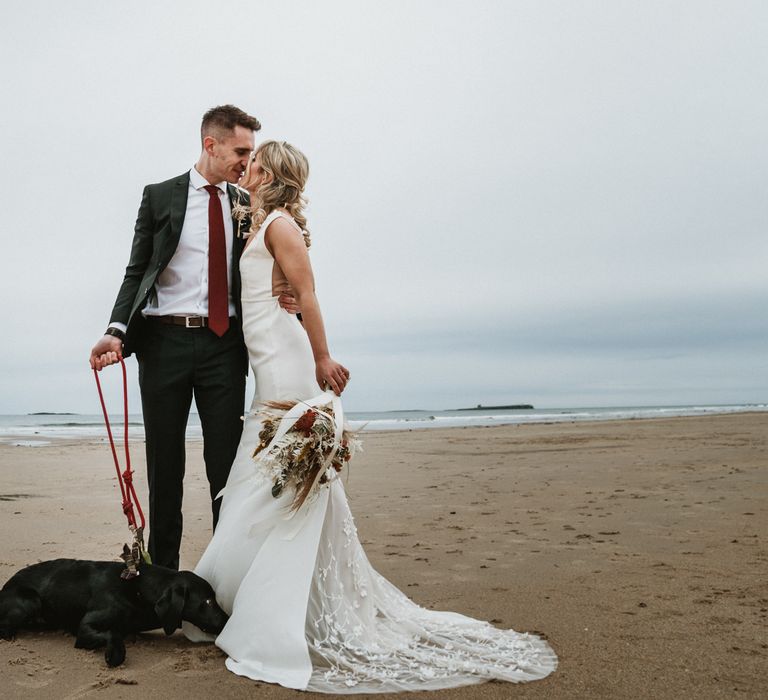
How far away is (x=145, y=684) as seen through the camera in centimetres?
256

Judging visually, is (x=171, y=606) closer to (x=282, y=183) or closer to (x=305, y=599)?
(x=305, y=599)

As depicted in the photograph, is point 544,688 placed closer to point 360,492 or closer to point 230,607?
point 230,607

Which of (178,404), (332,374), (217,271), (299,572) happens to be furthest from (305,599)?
(217,271)

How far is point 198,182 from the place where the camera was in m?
3.81

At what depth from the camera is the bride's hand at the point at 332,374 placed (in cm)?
317

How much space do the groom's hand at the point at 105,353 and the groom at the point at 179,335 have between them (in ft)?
0.33

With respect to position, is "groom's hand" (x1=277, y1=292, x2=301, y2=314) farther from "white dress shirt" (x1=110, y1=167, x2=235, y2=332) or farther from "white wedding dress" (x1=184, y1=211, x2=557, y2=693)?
"white dress shirt" (x1=110, y1=167, x2=235, y2=332)

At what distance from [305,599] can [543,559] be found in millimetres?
2261

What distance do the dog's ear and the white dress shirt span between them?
53.5 inches

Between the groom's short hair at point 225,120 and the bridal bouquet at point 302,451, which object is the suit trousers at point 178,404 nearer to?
the bridal bouquet at point 302,451

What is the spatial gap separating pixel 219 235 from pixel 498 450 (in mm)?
10882

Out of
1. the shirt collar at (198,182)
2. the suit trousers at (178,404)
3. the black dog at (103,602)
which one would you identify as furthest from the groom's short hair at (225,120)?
the black dog at (103,602)

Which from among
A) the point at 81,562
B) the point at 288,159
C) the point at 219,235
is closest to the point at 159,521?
the point at 81,562

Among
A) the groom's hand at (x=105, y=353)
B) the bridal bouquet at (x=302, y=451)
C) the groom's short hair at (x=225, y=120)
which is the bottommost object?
the bridal bouquet at (x=302, y=451)
